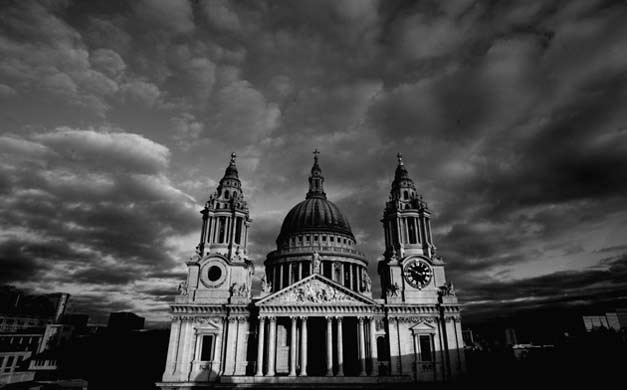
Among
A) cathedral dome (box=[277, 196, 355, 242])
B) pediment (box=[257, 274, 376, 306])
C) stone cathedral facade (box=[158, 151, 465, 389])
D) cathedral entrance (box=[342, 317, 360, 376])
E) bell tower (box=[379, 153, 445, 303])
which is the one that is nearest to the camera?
stone cathedral facade (box=[158, 151, 465, 389])

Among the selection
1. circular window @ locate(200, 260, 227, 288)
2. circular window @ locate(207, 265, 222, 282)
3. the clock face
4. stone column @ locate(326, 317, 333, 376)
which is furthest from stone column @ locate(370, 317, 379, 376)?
circular window @ locate(207, 265, 222, 282)

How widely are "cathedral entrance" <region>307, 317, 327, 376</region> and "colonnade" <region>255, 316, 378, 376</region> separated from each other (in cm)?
363

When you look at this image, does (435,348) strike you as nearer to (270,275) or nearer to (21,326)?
(270,275)

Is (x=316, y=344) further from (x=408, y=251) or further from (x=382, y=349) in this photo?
(x=408, y=251)

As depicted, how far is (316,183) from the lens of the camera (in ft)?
266

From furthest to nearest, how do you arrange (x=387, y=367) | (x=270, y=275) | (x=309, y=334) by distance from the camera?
(x=270, y=275) < (x=309, y=334) < (x=387, y=367)

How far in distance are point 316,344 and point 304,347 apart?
23.8 ft

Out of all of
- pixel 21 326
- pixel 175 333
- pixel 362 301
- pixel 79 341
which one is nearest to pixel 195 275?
pixel 175 333

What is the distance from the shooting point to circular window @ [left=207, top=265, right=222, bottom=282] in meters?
50.0

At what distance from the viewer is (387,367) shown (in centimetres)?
4497

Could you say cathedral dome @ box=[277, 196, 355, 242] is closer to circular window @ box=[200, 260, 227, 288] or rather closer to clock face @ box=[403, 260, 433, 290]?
circular window @ box=[200, 260, 227, 288]

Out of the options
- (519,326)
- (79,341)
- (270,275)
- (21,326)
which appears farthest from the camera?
(519,326)

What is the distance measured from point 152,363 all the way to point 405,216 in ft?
177

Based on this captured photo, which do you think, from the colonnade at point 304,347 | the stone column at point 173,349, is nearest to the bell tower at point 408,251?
the colonnade at point 304,347
